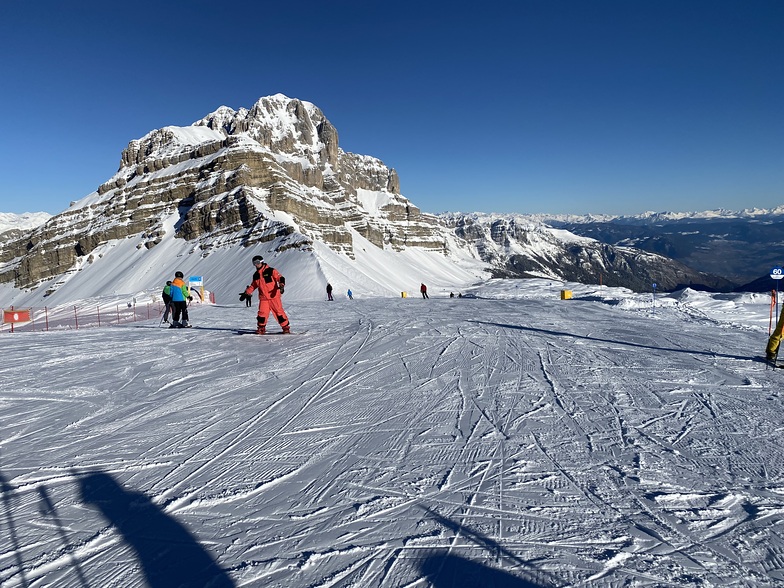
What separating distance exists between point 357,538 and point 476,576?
0.85 metres

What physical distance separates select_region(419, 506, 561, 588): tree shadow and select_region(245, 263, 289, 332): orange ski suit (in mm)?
8268

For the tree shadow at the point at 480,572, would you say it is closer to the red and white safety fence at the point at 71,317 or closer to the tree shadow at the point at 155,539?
the tree shadow at the point at 155,539

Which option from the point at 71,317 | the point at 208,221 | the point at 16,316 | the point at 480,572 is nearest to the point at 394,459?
the point at 480,572

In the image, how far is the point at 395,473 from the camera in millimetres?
3734

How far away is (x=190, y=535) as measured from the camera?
2.95m

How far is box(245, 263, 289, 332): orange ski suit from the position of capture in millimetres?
10289

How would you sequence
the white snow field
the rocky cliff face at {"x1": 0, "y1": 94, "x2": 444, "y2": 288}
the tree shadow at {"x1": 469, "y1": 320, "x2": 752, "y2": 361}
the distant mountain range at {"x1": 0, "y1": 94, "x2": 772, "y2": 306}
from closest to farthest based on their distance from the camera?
1. the white snow field
2. the tree shadow at {"x1": 469, "y1": 320, "x2": 752, "y2": 361}
3. the distant mountain range at {"x1": 0, "y1": 94, "x2": 772, "y2": 306}
4. the rocky cliff face at {"x1": 0, "y1": 94, "x2": 444, "y2": 288}

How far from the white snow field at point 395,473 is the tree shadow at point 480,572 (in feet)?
0.04

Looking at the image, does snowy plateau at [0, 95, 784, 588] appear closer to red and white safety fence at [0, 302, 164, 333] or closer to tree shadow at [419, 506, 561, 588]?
tree shadow at [419, 506, 561, 588]

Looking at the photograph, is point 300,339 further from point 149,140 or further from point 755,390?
point 149,140

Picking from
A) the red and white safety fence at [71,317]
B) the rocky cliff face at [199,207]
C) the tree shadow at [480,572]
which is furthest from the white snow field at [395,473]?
the rocky cliff face at [199,207]

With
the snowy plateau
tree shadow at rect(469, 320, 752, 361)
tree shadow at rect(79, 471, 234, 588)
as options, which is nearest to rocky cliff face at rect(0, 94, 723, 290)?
tree shadow at rect(469, 320, 752, 361)

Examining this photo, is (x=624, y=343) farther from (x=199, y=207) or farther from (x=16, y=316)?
(x=199, y=207)

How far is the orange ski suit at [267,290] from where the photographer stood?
10.3m
